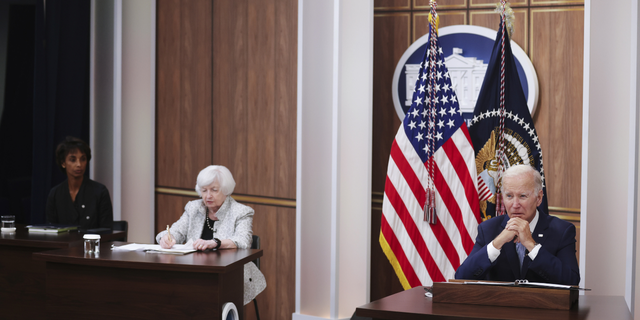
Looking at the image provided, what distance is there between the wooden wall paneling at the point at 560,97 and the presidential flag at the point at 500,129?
0.49 meters

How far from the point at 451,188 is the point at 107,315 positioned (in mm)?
2187

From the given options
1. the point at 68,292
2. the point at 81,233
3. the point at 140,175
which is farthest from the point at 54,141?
the point at 68,292

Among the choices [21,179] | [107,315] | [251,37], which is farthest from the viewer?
[21,179]

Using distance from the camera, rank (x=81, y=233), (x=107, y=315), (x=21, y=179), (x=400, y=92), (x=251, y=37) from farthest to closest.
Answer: (x=21, y=179) < (x=251, y=37) < (x=400, y=92) < (x=81, y=233) < (x=107, y=315)

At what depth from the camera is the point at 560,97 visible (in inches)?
159

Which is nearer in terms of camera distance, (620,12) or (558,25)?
(620,12)

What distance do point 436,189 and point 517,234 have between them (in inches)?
49.6

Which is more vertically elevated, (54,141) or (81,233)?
(54,141)

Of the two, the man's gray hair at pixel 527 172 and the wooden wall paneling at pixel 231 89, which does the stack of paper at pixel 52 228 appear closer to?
the wooden wall paneling at pixel 231 89

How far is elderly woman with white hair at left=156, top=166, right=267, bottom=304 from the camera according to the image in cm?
344

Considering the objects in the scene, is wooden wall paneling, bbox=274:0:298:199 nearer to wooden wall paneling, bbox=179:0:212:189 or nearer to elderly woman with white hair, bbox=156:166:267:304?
wooden wall paneling, bbox=179:0:212:189

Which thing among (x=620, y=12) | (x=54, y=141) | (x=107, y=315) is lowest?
(x=107, y=315)

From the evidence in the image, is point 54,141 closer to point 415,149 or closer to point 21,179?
point 21,179

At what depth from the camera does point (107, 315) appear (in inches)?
122
